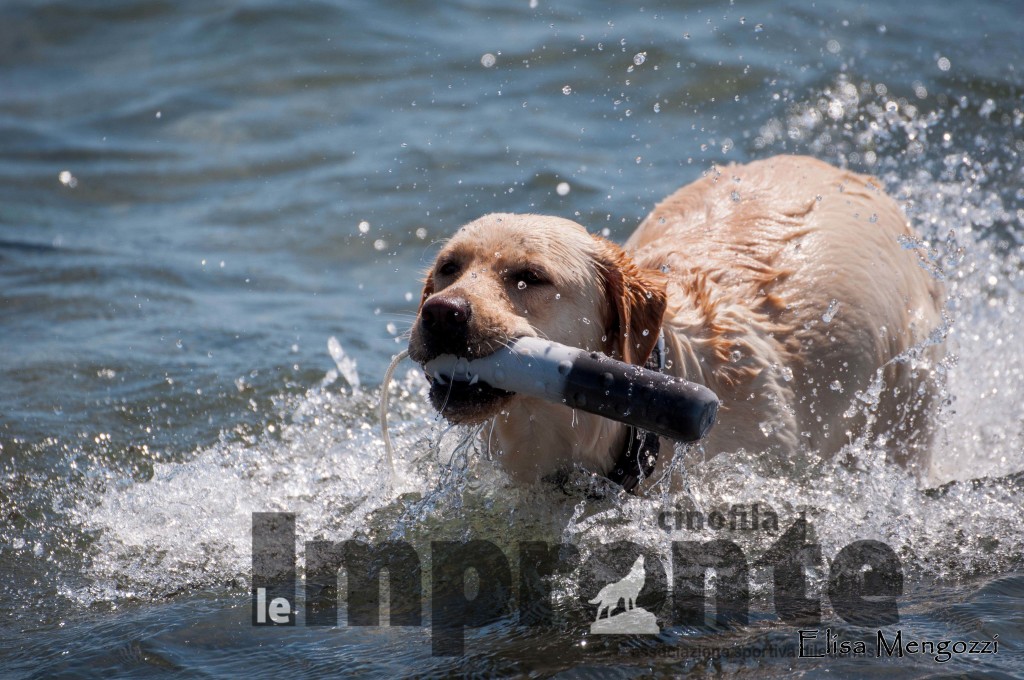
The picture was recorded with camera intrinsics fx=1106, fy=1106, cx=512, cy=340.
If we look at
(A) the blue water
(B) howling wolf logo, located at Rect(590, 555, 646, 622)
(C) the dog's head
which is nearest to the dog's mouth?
(C) the dog's head

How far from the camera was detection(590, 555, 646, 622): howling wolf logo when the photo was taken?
12.8ft

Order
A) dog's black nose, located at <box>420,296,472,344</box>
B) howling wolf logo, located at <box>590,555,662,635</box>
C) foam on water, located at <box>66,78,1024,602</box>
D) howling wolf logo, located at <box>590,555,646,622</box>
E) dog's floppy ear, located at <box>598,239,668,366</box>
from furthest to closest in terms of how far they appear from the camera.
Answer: foam on water, located at <box>66,78,1024,602</box>
dog's floppy ear, located at <box>598,239,668,366</box>
howling wolf logo, located at <box>590,555,646,622</box>
howling wolf logo, located at <box>590,555,662,635</box>
dog's black nose, located at <box>420,296,472,344</box>

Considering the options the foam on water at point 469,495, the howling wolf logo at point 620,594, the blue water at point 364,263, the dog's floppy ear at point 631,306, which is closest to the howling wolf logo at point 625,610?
the howling wolf logo at point 620,594

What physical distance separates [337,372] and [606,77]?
5.73 m

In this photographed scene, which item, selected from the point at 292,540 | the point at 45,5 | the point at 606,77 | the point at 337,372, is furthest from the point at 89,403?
the point at 45,5

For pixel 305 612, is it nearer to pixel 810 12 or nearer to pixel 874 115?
pixel 874 115

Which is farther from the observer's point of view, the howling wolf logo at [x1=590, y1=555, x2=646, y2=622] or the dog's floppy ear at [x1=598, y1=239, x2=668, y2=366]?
the dog's floppy ear at [x1=598, y1=239, x2=668, y2=366]

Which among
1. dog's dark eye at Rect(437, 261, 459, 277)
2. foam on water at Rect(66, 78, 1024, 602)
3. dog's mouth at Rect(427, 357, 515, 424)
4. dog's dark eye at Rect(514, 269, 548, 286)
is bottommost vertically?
foam on water at Rect(66, 78, 1024, 602)

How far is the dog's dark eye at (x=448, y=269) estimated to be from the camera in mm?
4125

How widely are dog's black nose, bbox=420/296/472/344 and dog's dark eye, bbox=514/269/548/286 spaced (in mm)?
373

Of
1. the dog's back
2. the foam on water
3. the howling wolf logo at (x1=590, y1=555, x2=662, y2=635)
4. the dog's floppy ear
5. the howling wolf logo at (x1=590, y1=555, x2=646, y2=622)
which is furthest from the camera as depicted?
the dog's back

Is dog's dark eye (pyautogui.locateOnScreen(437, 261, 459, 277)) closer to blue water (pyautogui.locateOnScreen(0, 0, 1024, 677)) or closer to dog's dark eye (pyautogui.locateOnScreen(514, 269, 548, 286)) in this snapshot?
dog's dark eye (pyautogui.locateOnScreen(514, 269, 548, 286))

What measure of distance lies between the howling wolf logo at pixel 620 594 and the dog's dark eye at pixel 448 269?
A: 1.29 meters

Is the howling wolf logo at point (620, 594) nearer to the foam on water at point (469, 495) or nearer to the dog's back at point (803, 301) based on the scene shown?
the foam on water at point (469, 495)
